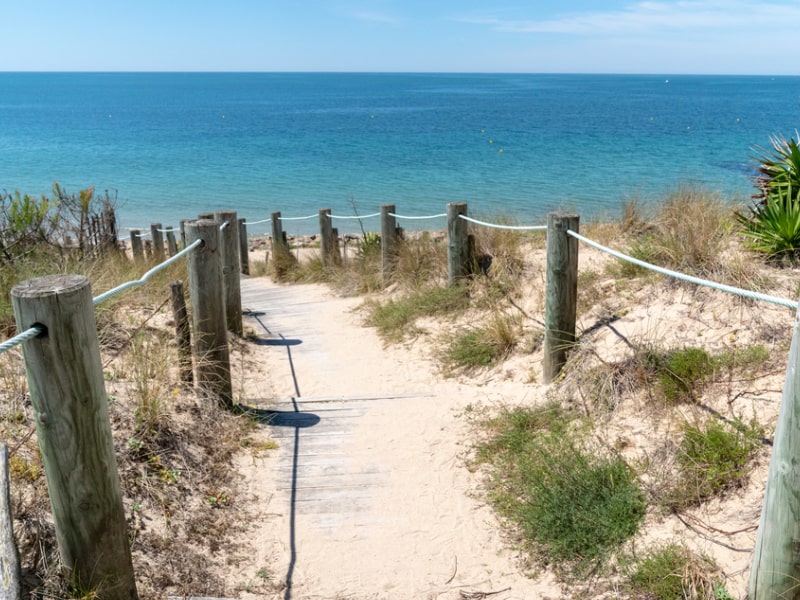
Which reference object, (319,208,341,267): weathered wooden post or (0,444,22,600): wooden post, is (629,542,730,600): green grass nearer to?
(0,444,22,600): wooden post

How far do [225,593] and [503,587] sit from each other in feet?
4.52

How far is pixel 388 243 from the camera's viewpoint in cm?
965

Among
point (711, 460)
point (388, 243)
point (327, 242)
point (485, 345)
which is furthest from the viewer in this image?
point (327, 242)

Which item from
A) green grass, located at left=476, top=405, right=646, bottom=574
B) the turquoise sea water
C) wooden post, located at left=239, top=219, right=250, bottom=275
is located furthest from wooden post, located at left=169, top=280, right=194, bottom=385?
wooden post, located at left=239, top=219, right=250, bottom=275

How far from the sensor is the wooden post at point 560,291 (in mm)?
5289

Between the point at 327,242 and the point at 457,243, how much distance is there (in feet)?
15.2

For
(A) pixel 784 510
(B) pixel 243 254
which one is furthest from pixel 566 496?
(B) pixel 243 254

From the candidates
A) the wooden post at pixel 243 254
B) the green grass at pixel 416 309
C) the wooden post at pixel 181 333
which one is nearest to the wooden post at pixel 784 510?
the wooden post at pixel 181 333

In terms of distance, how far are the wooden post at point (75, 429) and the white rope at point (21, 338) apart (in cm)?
3

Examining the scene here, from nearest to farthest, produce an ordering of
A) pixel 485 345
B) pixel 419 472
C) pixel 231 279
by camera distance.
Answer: pixel 419 472 → pixel 485 345 → pixel 231 279

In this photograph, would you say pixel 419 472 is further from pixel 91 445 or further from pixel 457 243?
pixel 457 243

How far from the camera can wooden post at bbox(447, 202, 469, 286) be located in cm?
788

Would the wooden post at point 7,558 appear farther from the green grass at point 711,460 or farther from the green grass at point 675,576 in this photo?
the green grass at point 711,460

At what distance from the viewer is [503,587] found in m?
3.43
